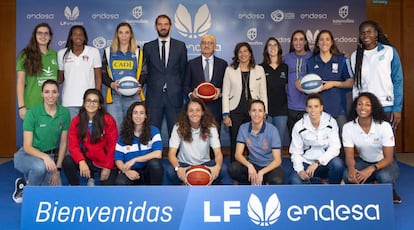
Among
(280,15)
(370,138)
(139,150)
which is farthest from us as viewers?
(280,15)

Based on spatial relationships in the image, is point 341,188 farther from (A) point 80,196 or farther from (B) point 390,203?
(A) point 80,196

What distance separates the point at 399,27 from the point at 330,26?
172cm

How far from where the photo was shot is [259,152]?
4.27 meters

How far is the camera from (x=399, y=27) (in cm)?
819

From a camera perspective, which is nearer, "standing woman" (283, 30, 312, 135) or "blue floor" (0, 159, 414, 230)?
"blue floor" (0, 159, 414, 230)

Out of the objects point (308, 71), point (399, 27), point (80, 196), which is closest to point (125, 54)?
point (308, 71)

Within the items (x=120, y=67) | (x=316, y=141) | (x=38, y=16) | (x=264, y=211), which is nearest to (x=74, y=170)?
(x=120, y=67)

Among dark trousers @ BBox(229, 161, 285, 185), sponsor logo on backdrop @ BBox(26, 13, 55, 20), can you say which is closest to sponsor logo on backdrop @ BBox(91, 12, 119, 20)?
sponsor logo on backdrop @ BBox(26, 13, 55, 20)

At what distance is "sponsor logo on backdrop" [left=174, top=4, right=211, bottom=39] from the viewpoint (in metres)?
7.27

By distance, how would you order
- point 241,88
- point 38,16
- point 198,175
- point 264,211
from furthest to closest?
point 38,16
point 241,88
point 198,175
point 264,211

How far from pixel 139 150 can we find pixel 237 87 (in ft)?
4.06

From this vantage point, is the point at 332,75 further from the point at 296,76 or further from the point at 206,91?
the point at 206,91

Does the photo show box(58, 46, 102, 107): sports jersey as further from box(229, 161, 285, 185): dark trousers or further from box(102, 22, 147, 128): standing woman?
box(229, 161, 285, 185): dark trousers

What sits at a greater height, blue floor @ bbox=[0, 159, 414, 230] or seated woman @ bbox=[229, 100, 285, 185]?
seated woman @ bbox=[229, 100, 285, 185]
